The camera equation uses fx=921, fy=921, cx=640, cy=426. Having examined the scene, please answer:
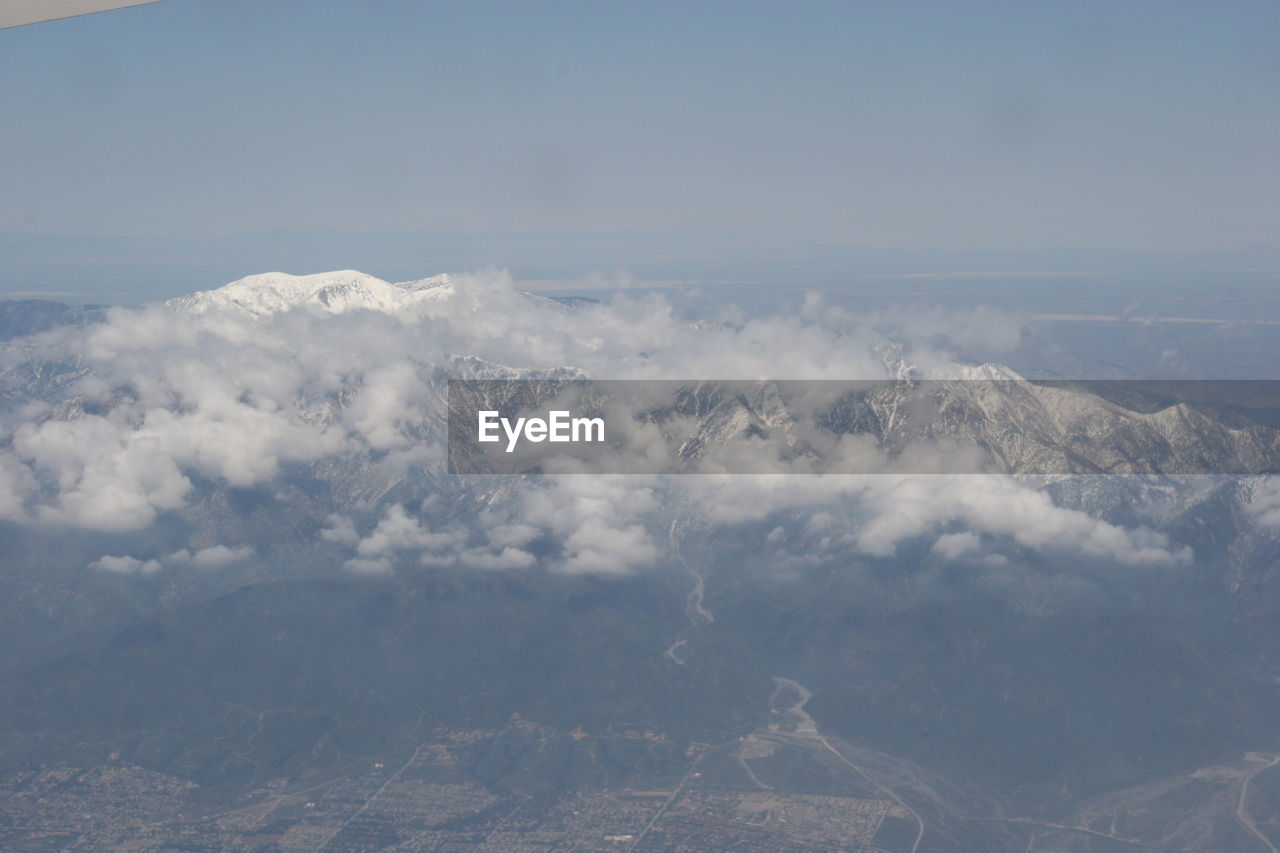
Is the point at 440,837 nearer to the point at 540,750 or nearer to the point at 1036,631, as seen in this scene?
the point at 540,750

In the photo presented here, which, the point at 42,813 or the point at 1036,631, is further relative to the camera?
the point at 1036,631

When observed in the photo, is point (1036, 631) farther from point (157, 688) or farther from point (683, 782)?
point (157, 688)

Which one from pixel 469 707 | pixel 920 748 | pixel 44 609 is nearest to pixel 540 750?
pixel 469 707

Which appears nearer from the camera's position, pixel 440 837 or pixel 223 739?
pixel 440 837

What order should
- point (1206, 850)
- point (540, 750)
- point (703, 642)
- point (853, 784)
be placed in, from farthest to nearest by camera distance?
point (703, 642)
point (540, 750)
point (853, 784)
point (1206, 850)

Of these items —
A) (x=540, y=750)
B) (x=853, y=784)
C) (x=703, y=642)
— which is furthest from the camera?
(x=703, y=642)

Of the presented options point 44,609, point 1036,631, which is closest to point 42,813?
point 44,609
